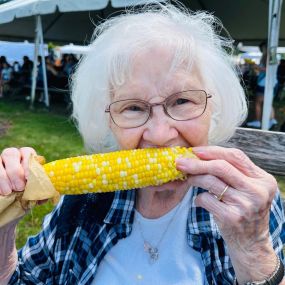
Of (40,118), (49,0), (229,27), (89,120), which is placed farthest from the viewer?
(229,27)

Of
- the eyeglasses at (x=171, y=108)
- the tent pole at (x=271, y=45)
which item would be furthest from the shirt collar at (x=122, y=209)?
the tent pole at (x=271, y=45)

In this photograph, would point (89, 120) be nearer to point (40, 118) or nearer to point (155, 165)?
point (155, 165)

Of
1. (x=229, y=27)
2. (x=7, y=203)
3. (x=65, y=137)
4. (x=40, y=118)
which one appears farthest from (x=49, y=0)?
(x=7, y=203)

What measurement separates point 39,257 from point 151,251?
0.53 metres

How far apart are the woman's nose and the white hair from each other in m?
0.19

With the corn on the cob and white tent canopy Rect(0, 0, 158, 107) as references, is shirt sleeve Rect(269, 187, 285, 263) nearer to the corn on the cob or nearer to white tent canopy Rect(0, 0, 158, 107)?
the corn on the cob

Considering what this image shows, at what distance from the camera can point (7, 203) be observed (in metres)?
1.12

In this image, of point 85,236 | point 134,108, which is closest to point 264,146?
point 134,108

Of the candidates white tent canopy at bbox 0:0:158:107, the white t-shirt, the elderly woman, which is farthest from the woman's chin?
white tent canopy at bbox 0:0:158:107

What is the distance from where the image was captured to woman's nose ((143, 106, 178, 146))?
1302 millimetres

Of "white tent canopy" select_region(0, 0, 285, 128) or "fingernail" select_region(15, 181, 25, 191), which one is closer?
"fingernail" select_region(15, 181, 25, 191)

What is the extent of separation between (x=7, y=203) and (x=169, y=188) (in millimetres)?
592

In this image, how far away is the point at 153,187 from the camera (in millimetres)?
A: 1400

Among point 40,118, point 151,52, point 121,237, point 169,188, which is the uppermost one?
point 151,52
